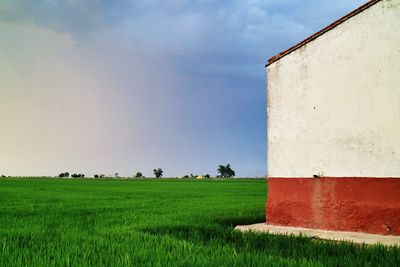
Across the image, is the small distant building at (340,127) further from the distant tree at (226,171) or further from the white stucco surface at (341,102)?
the distant tree at (226,171)

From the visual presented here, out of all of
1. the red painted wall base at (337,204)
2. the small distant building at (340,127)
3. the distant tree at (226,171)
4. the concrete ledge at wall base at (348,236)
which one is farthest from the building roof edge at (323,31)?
the distant tree at (226,171)

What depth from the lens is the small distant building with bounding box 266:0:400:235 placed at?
668 centimetres

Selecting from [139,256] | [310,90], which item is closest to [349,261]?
[139,256]

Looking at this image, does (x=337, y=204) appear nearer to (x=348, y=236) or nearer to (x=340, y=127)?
(x=348, y=236)

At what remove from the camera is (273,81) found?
8.70m

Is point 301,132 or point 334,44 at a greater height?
point 334,44

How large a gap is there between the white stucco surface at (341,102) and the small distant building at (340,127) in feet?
0.05

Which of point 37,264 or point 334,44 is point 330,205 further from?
point 37,264

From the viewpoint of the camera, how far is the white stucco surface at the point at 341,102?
264 inches

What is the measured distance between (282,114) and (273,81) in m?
0.78

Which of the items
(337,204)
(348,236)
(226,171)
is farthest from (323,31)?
(226,171)

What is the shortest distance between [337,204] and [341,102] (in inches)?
72.7

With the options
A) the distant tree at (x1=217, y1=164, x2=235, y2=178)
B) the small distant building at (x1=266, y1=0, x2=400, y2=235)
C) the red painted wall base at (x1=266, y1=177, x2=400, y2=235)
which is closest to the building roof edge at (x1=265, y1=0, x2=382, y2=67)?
the small distant building at (x1=266, y1=0, x2=400, y2=235)

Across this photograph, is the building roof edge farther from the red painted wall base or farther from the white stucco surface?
the red painted wall base
